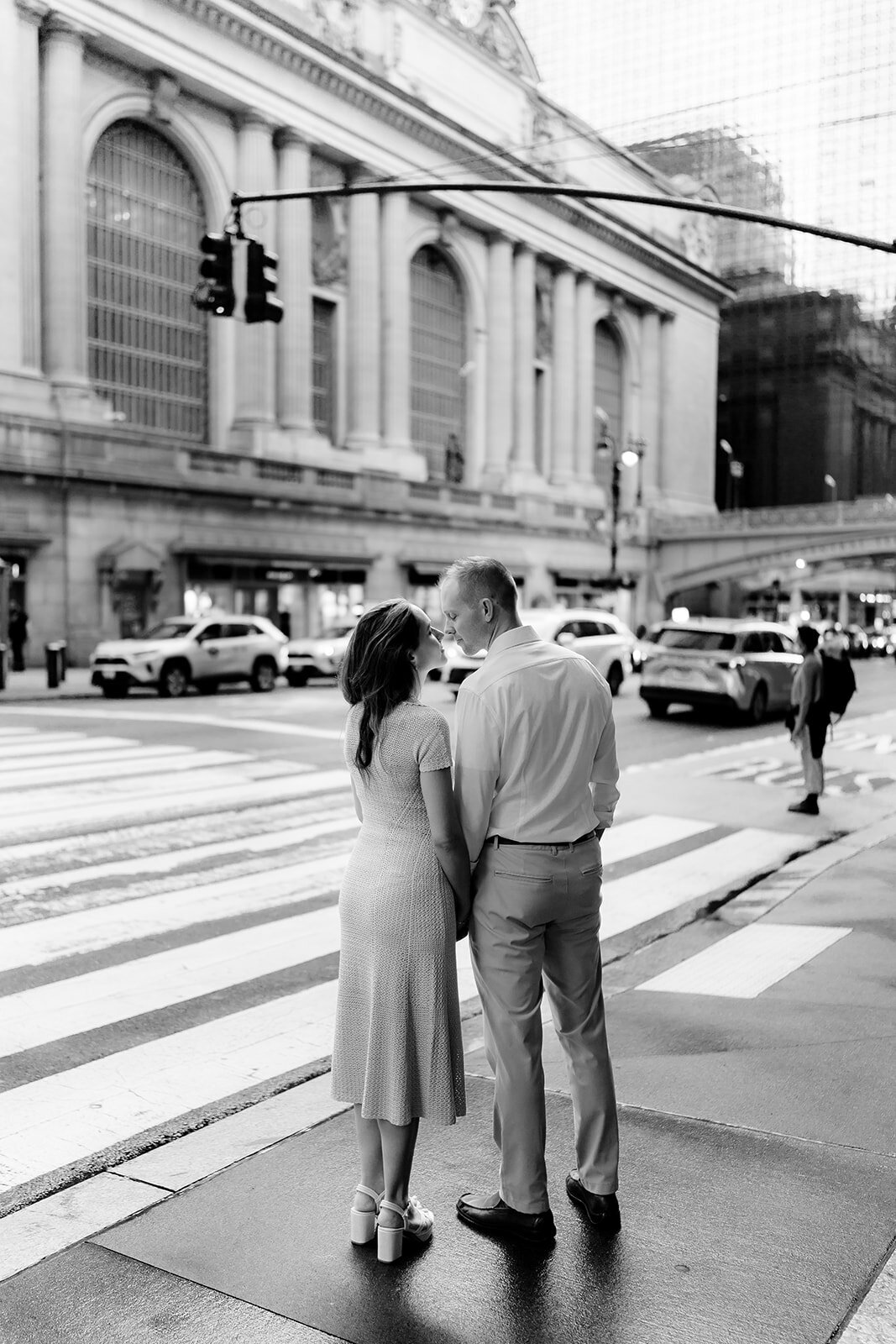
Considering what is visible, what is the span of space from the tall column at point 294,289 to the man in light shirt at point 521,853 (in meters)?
44.3

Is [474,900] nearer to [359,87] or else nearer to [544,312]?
[359,87]

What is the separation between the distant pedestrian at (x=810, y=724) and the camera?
1248cm

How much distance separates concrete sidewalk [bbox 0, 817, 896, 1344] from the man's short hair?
6.14 ft

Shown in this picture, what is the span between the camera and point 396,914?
3.57m

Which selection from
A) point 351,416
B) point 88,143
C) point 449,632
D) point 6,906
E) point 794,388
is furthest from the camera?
point 794,388

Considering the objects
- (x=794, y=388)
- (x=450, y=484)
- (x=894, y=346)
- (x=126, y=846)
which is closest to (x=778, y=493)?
(x=794, y=388)

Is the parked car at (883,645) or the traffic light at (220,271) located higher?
the traffic light at (220,271)

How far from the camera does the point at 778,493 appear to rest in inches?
4464

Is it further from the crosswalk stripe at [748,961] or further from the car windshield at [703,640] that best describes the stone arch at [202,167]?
the crosswalk stripe at [748,961]

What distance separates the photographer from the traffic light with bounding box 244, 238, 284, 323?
14.5m

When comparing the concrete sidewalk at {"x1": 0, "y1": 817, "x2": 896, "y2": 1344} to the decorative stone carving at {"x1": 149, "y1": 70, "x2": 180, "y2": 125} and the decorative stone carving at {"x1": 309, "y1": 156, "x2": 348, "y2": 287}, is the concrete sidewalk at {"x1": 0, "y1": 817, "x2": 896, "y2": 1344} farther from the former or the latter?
the decorative stone carving at {"x1": 309, "y1": 156, "x2": 348, "y2": 287}

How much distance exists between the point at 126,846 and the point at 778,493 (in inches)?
4310

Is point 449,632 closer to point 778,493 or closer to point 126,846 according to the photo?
point 126,846

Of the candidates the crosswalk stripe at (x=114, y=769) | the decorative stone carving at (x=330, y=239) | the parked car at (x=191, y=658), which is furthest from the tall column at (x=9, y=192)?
the crosswalk stripe at (x=114, y=769)
